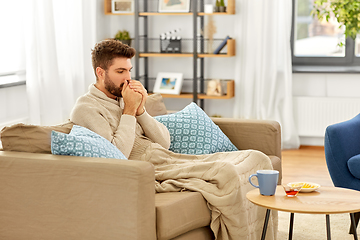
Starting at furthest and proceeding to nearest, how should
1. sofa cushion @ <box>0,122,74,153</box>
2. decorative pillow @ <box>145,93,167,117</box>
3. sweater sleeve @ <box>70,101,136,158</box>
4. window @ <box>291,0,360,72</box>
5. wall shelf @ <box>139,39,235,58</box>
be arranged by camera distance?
window @ <box>291,0,360,72</box>, wall shelf @ <box>139,39,235,58</box>, decorative pillow @ <box>145,93,167,117</box>, sweater sleeve @ <box>70,101,136,158</box>, sofa cushion @ <box>0,122,74,153</box>

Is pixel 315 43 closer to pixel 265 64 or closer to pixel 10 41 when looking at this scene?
pixel 265 64

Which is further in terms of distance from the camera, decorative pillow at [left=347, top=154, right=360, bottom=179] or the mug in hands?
decorative pillow at [left=347, top=154, right=360, bottom=179]

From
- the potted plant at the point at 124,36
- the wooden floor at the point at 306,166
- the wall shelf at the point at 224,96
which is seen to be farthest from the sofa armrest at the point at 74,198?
the potted plant at the point at 124,36

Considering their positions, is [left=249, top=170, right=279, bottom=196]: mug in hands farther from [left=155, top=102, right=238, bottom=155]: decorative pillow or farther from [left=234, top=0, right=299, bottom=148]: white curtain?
[left=234, top=0, right=299, bottom=148]: white curtain

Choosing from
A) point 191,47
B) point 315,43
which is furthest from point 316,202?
point 315,43

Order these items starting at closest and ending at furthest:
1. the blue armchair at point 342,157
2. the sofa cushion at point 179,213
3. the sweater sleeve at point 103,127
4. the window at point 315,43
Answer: the sofa cushion at point 179,213
the sweater sleeve at point 103,127
the blue armchair at point 342,157
the window at point 315,43

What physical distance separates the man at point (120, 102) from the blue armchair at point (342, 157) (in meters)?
0.99

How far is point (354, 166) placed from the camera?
2885 millimetres

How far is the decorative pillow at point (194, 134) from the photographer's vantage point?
2.80 m

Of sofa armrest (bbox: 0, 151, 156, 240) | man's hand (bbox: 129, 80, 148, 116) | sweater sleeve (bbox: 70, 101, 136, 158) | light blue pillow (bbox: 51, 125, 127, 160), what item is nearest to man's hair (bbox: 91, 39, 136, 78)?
man's hand (bbox: 129, 80, 148, 116)

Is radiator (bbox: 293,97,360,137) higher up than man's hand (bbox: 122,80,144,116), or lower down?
lower down

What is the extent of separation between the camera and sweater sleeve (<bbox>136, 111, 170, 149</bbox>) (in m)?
2.61

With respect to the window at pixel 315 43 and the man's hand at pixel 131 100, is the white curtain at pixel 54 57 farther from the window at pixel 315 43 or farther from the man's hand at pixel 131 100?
the window at pixel 315 43

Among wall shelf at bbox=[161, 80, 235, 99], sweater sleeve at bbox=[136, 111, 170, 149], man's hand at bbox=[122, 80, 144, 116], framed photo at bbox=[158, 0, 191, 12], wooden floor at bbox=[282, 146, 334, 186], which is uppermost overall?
framed photo at bbox=[158, 0, 191, 12]
